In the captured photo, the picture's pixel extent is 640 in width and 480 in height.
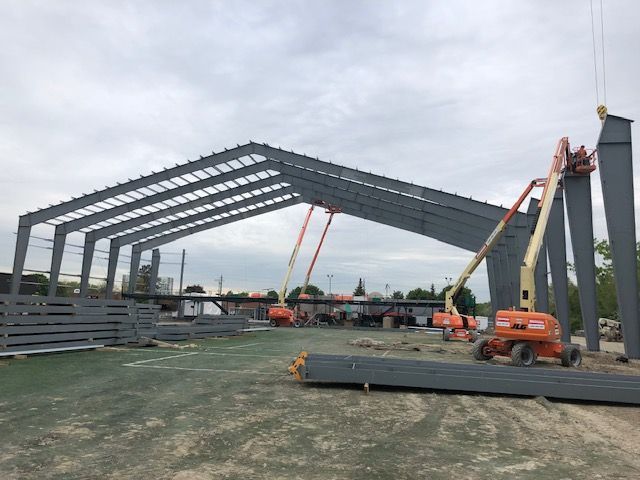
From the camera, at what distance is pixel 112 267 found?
3672cm

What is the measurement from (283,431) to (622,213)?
15845 millimetres

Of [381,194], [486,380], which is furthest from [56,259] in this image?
[486,380]

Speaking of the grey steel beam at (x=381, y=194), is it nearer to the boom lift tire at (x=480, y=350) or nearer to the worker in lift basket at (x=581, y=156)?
the worker in lift basket at (x=581, y=156)

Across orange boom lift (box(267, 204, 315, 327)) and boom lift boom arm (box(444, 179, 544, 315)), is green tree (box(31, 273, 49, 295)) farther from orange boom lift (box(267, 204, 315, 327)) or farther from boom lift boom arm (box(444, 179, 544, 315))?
boom lift boom arm (box(444, 179, 544, 315))

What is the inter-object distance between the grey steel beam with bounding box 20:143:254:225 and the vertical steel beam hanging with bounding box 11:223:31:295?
1.18 feet

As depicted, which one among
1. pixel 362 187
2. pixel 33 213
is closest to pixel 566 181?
pixel 362 187

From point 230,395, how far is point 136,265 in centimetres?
3686

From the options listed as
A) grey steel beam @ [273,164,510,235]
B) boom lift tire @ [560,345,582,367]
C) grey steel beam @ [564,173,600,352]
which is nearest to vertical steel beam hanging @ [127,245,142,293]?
grey steel beam @ [273,164,510,235]

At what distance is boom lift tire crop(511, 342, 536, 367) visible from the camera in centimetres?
1270

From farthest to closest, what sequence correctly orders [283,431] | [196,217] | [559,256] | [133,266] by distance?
[133,266]
[196,217]
[559,256]
[283,431]

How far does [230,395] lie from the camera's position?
747 cm

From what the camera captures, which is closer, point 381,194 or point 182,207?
point 381,194

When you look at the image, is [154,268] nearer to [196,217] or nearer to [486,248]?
[196,217]

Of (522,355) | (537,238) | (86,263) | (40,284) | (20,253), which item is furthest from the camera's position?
(86,263)
